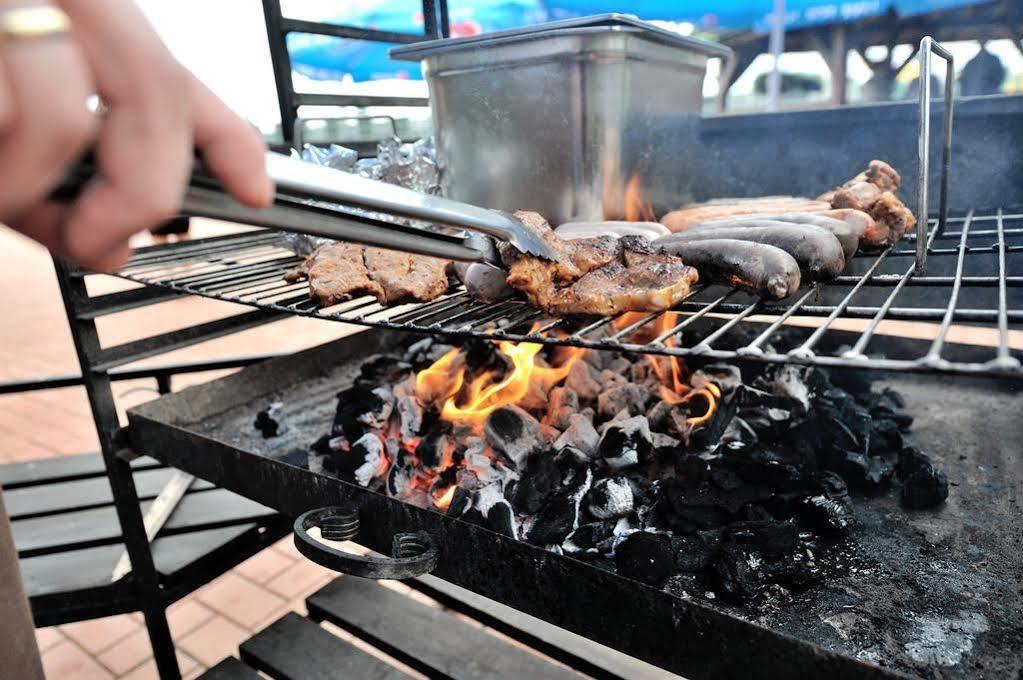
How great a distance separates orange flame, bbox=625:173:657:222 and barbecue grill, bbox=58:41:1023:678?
36cm

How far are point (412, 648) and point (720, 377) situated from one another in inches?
54.1

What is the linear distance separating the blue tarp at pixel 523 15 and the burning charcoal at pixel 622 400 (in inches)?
102

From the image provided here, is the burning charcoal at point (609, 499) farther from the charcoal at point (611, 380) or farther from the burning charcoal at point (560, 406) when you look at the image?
the charcoal at point (611, 380)

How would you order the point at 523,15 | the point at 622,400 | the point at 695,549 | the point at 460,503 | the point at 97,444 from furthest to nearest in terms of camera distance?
the point at 523,15 → the point at 97,444 → the point at 622,400 → the point at 460,503 → the point at 695,549

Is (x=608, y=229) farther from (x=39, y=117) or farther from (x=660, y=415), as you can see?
(x=39, y=117)

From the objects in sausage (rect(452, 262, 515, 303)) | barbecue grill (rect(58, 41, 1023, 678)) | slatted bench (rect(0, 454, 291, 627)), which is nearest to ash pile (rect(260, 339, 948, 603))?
Result: barbecue grill (rect(58, 41, 1023, 678))

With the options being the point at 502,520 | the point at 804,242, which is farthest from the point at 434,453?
the point at 804,242

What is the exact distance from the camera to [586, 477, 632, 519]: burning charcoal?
1.58 meters

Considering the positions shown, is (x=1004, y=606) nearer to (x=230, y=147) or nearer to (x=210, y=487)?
(x=230, y=147)

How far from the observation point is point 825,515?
150cm

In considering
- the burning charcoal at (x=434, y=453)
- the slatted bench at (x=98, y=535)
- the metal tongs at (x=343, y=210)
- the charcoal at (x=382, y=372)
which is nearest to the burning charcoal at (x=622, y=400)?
the burning charcoal at (x=434, y=453)

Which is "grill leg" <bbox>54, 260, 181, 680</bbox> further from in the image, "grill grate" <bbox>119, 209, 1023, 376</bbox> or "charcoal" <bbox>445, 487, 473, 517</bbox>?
"charcoal" <bbox>445, 487, 473, 517</bbox>

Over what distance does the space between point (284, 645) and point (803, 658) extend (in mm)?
1820

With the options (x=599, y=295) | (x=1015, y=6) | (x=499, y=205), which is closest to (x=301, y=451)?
(x=499, y=205)
